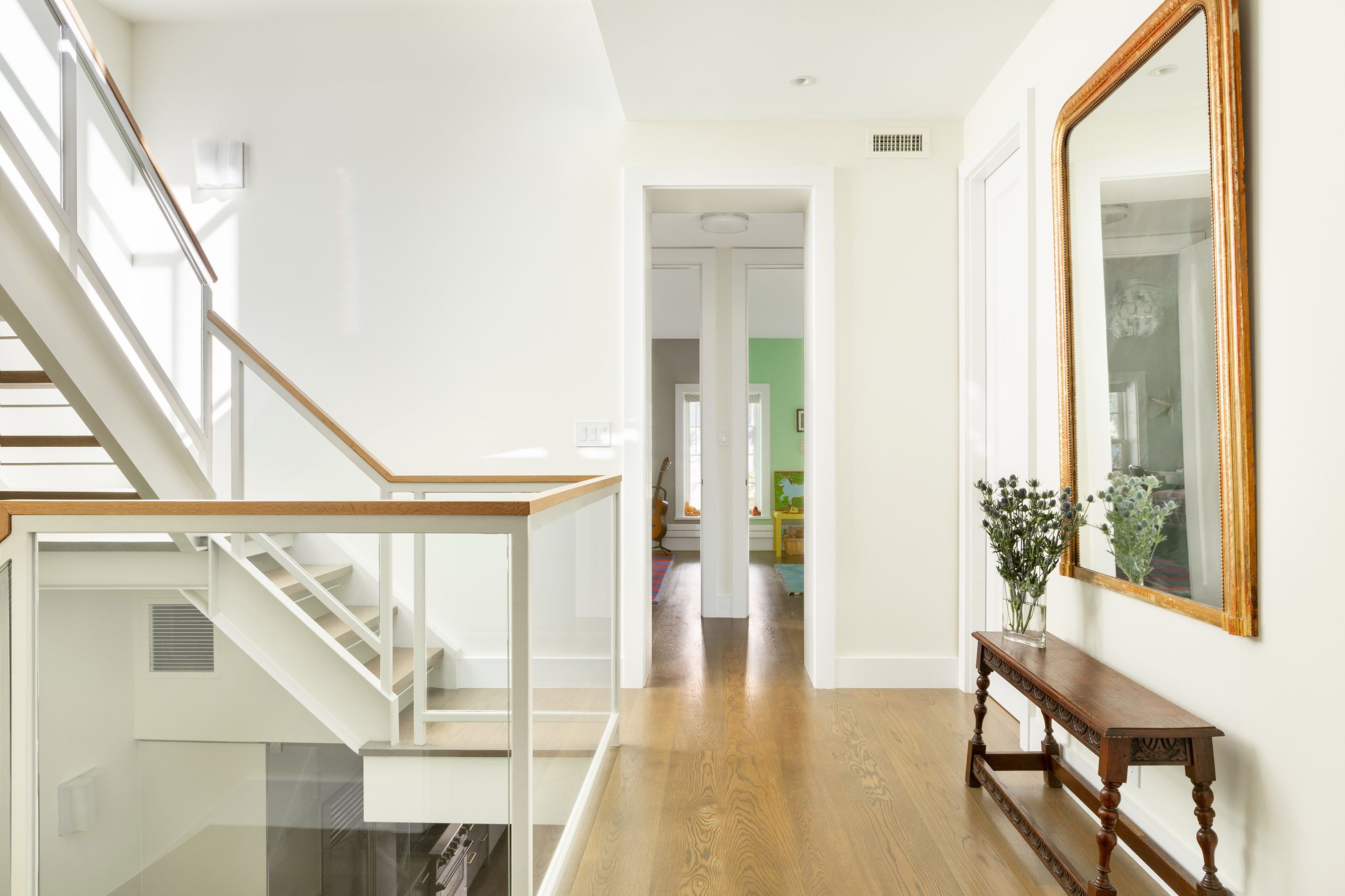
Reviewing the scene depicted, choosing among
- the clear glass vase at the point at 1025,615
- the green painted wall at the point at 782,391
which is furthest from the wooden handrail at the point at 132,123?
the green painted wall at the point at 782,391

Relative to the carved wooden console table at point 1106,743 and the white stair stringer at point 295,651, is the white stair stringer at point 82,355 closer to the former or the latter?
the white stair stringer at point 295,651

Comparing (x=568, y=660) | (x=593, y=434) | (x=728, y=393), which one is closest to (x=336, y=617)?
(x=568, y=660)

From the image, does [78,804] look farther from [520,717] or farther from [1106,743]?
[1106,743]

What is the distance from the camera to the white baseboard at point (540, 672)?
1458 millimetres

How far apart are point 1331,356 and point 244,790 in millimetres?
2090

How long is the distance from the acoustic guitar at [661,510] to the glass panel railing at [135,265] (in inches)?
204

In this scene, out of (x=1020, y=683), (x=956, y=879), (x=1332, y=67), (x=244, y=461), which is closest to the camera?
(x=1332, y=67)

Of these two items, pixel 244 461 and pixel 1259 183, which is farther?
pixel 244 461

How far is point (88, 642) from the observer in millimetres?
1475

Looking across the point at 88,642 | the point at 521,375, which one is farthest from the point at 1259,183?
the point at 521,375

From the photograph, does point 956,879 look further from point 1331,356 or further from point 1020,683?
point 1331,356

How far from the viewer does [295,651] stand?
4.75 feet

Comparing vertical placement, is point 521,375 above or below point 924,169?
below

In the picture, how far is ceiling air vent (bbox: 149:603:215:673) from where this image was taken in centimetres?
144
